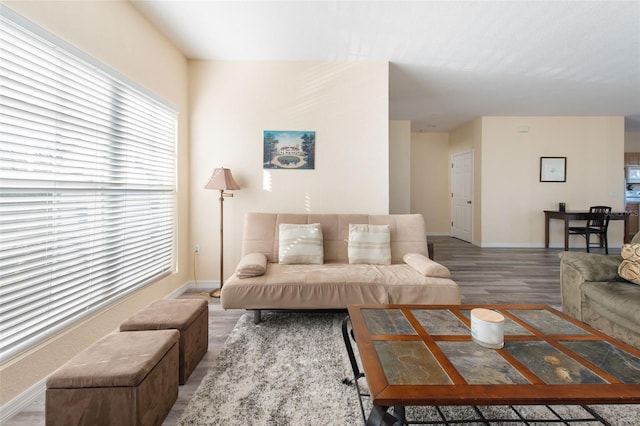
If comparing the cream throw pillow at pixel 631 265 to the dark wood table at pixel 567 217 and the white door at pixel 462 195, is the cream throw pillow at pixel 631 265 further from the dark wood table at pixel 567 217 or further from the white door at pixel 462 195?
the white door at pixel 462 195

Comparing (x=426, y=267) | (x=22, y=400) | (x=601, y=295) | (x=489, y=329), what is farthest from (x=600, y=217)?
(x=22, y=400)

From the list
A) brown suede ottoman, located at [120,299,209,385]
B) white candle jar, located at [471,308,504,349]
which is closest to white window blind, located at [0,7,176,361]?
brown suede ottoman, located at [120,299,209,385]

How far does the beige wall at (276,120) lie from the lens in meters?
3.35

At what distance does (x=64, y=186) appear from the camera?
1.75 metres

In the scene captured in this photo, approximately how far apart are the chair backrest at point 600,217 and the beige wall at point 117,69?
6.66 meters

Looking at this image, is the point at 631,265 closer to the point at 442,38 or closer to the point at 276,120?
the point at 442,38

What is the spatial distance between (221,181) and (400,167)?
3.71m

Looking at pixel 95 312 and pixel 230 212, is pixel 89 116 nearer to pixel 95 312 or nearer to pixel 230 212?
pixel 95 312

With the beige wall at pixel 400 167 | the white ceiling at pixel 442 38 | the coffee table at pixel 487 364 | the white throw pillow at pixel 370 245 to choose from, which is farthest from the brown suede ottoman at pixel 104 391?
the beige wall at pixel 400 167

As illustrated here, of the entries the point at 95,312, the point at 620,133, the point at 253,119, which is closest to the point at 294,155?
the point at 253,119

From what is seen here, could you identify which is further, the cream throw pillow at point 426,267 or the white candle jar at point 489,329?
the cream throw pillow at point 426,267

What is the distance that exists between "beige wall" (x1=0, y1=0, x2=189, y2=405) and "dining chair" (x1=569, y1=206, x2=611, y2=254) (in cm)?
656

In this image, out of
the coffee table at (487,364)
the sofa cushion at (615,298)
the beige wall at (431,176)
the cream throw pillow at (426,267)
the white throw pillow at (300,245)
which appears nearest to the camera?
the coffee table at (487,364)

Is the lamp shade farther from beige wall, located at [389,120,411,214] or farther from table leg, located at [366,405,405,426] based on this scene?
beige wall, located at [389,120,411,214]
